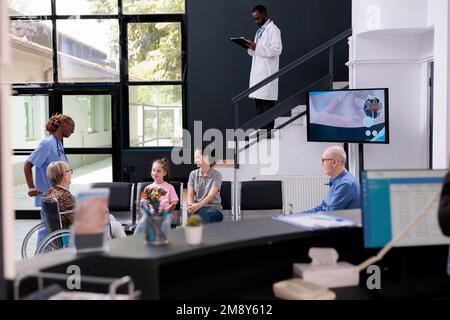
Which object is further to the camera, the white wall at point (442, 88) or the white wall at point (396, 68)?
the white wall at point (396, 68)

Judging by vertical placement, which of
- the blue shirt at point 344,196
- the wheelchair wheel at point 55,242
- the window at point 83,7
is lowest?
the wheelchair wheel at point 55,242

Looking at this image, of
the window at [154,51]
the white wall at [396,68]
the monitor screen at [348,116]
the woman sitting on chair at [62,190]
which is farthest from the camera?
the window at [154,51]

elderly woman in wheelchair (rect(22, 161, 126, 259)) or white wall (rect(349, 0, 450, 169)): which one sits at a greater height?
white wall (rect(349, 0, 450, 169))

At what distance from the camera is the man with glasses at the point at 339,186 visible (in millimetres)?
4156

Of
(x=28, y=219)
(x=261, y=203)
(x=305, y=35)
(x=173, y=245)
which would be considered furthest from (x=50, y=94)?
(x=173, y=245)

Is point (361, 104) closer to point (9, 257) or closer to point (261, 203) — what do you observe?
point (261, 203)

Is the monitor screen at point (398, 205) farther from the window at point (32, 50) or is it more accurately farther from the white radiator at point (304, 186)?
the window at point (32, 50)

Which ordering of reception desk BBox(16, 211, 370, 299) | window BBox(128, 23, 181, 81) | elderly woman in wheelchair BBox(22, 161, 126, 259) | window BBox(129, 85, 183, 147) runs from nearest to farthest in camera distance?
reception desk BBox(16, 211, 370, 299)
elderly woman in wheelchair BBox(22, 161, 126, 259)
window BBox(128, 23, 181, 81)
window BBox(129, 85, 183, 147)

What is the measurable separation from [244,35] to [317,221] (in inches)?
278

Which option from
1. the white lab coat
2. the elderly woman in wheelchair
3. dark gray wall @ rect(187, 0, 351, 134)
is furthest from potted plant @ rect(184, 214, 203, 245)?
dark gray wall @ rect(187, 0, 351, 134)

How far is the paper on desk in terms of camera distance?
8.57 feet

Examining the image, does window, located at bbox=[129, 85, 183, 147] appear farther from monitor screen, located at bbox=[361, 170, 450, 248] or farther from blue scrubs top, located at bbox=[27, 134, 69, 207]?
monitor screen, located at bbox=[361, 170, 450, 248]

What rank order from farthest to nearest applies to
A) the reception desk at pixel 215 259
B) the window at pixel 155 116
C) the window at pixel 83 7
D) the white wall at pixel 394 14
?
the window at pixel 155 116
the window at pixel 83 7
the white wall at pixel 394 14
the reception desk at pixel 215 259

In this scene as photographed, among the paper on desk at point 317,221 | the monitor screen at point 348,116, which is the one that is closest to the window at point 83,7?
the monitor screen at point 348,116
